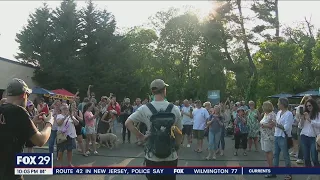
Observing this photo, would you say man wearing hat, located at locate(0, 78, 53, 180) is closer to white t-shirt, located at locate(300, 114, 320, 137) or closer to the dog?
white t-shirt, located at locate(300, 114, 320, 137)

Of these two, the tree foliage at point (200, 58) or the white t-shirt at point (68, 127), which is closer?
the white t-shirt at point (68, 127)

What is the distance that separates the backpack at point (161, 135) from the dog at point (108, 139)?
8.80 m

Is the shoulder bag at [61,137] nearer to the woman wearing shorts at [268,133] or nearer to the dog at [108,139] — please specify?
the dog at [108,139]

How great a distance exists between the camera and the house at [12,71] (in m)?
30.4

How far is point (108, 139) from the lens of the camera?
12773 millimetres

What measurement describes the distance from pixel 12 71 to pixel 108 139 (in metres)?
23.2

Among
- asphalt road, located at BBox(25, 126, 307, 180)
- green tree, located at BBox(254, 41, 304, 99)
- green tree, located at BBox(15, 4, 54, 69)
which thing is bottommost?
asphalt road, located at BBox(25, 126, 307, 180)

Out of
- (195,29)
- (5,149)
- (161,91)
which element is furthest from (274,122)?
(195,29)

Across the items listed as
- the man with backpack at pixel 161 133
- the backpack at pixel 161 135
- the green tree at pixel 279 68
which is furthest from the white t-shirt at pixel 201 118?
the green tree at pixel 279 68

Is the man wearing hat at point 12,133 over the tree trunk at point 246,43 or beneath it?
beneath

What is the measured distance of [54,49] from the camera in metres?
35.3

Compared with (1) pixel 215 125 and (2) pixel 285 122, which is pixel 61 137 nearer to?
(1) pixel 215 125

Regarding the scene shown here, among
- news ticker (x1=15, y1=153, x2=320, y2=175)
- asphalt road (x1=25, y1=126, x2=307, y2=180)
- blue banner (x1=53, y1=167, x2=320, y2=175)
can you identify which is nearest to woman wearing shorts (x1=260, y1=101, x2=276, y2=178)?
asphalt road (x1=25, y1=126, x2=307, y2=180)

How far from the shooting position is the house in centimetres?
3042
